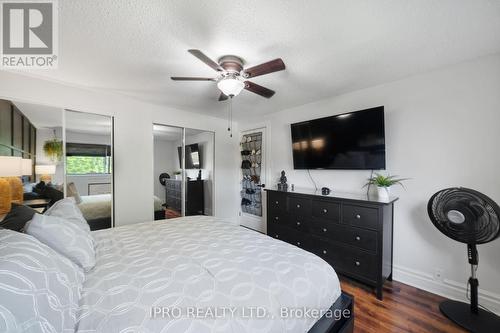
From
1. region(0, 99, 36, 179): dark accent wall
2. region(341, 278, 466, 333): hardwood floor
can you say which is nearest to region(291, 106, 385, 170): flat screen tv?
region(341, 278, 466, 333): hardwood floor

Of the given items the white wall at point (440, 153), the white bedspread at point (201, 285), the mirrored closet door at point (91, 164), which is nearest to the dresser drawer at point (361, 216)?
the white wall at point (440, 153)

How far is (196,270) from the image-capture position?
1.11 metres

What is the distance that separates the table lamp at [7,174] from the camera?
165 centimetres

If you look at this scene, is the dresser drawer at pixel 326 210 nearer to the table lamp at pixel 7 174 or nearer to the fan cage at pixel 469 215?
the fan cage at pixel 469 215

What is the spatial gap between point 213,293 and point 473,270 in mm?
2281

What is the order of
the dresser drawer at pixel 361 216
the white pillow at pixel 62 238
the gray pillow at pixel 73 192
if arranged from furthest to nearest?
the gray pillow at pixel 73 192, the dresser drawer at pixel 361 216, the white pillow at pixel 62 238

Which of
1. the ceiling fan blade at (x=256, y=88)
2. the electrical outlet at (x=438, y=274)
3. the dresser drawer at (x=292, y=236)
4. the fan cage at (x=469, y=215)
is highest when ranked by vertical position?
the ceiling fan blade at (x=256, y=88)

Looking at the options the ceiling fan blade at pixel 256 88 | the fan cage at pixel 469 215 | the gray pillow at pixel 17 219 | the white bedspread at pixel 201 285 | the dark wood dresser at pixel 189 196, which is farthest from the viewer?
the dark wood dresser at pixel 189 196

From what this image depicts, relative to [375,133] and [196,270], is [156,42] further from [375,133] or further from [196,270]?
[375,133]

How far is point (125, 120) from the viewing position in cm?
299

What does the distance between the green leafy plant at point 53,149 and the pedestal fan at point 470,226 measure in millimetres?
4156

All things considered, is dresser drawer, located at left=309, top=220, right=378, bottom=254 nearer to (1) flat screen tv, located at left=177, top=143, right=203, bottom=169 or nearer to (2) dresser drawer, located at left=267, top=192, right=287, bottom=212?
(2) dresser drawer, located at left=267, top=192, right=287, bottom=212

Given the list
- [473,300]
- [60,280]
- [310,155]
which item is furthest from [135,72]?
[473,300]

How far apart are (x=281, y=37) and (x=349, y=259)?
2.33m
